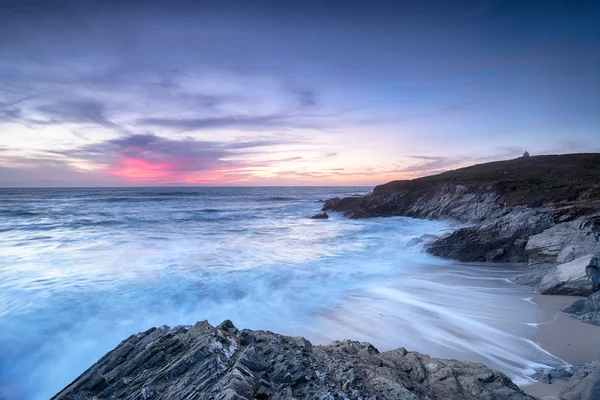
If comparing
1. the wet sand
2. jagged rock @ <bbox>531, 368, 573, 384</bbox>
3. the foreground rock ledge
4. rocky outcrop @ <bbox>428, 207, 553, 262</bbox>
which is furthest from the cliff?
the foreground rock ledge

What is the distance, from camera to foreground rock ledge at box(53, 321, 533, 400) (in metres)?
3.57

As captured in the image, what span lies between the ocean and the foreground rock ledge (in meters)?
2.73

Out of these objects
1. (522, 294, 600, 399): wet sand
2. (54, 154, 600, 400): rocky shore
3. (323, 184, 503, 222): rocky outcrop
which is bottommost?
(522, 294, 600, 399): wet sand

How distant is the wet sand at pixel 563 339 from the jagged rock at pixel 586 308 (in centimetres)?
16

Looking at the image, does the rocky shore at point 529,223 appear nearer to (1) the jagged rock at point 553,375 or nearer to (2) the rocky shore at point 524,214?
(2) the rocky shore at point 524,214

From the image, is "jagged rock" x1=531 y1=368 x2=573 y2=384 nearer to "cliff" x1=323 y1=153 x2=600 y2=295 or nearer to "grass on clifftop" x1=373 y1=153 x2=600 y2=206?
"cliff" x1=323 y1=153 x2=600 y2=295

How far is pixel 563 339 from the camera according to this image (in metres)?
6.98

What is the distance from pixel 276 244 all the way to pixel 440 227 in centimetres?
1235

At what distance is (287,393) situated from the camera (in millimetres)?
3498

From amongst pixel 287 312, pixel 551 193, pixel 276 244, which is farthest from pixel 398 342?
pixel 551 193

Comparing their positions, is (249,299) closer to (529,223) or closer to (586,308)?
(586,308)

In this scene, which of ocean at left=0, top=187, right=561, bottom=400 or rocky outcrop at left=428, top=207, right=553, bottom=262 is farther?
rocky outcrop at left=428, top=207, right=553, bottom=262

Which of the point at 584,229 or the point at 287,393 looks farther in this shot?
the point at 584,229

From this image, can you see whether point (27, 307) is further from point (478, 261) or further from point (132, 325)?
point (478, 261)
